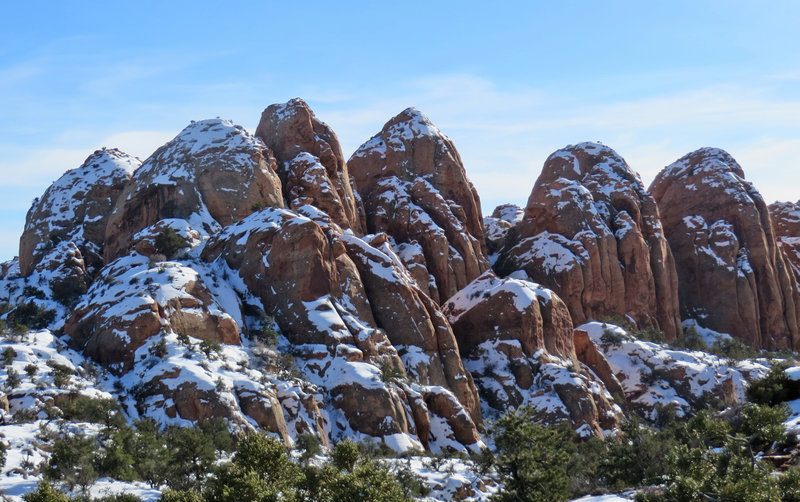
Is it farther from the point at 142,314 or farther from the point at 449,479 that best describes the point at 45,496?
the point at 142,314

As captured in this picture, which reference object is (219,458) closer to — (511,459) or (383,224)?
(511,459)

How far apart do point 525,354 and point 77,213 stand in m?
53.2

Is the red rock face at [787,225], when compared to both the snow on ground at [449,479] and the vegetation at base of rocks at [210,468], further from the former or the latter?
the vegetation at base of rocks at [210,468]

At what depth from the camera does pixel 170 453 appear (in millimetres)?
40438

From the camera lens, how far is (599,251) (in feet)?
327

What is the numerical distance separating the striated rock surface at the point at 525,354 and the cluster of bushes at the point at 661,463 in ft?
29.2

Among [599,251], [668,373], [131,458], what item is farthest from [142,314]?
[599,251]

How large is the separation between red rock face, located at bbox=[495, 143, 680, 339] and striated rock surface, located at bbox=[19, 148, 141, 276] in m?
50.3

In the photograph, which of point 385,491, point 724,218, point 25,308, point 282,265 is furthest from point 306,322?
point 724,218

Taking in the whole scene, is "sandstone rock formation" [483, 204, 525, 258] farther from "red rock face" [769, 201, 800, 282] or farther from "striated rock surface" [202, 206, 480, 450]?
"red rock face" [769, 201, 800, 282]

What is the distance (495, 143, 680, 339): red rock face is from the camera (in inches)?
3831

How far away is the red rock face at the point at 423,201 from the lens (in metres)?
89.9

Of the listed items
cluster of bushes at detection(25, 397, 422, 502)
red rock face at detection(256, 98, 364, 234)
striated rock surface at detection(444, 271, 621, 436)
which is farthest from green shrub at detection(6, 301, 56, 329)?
striated rock surface at detection(444, 271, 621, 436)

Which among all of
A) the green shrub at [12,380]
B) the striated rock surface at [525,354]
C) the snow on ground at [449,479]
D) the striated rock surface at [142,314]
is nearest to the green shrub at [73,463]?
the green shrub at [12,380]
